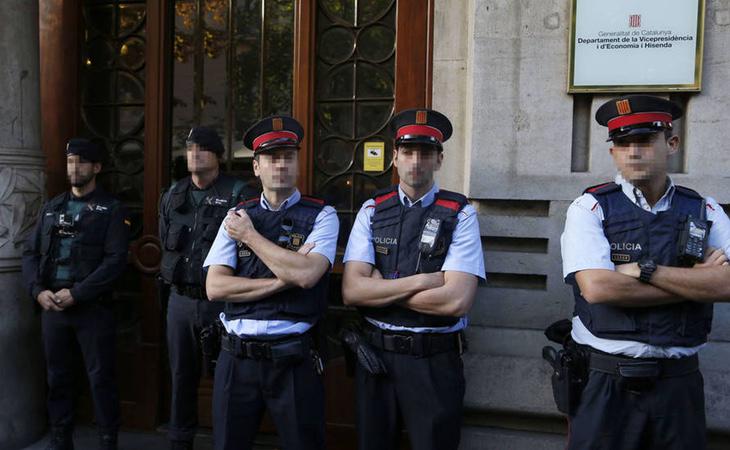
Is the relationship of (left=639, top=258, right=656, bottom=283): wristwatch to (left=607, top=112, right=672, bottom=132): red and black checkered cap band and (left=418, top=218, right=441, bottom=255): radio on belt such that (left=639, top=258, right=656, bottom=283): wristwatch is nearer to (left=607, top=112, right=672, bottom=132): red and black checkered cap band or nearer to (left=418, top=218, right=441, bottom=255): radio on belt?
(left=607, top=112, right=672, bottom=132): red and black checkered cap band

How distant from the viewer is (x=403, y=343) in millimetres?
3014

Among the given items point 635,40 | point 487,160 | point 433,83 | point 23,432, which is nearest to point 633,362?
point 487,160

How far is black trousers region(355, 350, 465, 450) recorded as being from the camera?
299 centimetres

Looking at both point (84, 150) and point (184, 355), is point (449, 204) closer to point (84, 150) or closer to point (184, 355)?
point (184, 355)

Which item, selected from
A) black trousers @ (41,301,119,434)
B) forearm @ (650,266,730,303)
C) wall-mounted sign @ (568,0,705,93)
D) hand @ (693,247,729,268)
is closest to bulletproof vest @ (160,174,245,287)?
black trousers @ (41,301,119,434)

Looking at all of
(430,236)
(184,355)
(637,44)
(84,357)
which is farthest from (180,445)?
(637,44)

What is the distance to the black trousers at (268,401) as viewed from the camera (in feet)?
10.1

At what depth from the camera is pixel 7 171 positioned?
4.30 meters

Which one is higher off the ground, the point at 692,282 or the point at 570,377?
the point at 692,282

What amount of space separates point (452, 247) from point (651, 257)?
87 centimetres

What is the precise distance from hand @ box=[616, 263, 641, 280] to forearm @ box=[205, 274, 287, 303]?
4.96 feet

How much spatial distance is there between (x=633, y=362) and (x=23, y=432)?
158 inches

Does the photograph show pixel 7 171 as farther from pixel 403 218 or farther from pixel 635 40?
pixel 635 40

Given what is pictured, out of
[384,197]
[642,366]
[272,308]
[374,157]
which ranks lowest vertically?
[642,366]
